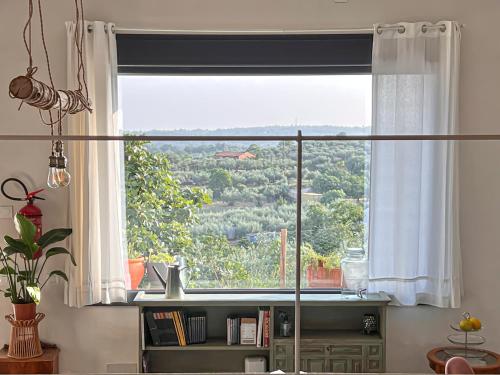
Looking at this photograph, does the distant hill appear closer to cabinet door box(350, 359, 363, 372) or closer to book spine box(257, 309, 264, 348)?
book spine box(257, 309, 264, 348)

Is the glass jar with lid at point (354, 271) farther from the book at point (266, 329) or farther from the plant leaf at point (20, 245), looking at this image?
the plant leaf at point (20, 245)

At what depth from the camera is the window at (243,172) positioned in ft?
13.5

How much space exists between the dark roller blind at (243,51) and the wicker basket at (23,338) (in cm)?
161

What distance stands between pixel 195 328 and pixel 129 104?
1464 millimetres

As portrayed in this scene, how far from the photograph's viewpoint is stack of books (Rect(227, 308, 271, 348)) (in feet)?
12.9

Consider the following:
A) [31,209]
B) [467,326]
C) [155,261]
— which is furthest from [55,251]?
[467,326]

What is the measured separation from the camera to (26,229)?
11.8 ft

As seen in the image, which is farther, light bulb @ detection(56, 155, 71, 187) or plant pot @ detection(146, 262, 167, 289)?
plant pot @ detection(146, 262, 167, 289)

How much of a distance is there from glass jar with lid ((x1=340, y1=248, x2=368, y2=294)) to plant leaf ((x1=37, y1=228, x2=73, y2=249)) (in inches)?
67.3

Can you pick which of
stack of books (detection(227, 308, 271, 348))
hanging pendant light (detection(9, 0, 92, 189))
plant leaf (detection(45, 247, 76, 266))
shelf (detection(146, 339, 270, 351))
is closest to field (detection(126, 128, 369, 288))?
stack of books (detection(227, 308, 271, 348))

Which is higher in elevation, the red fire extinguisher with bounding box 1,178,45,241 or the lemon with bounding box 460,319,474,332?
the red fire extinguisher with bounding box 1,178,45,241

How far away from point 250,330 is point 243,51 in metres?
1.72

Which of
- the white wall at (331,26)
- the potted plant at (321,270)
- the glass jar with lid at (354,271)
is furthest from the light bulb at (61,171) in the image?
the glass jar with lid at (354,271)

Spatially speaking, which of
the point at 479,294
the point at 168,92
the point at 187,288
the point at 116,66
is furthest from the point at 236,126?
the point at 479,294
